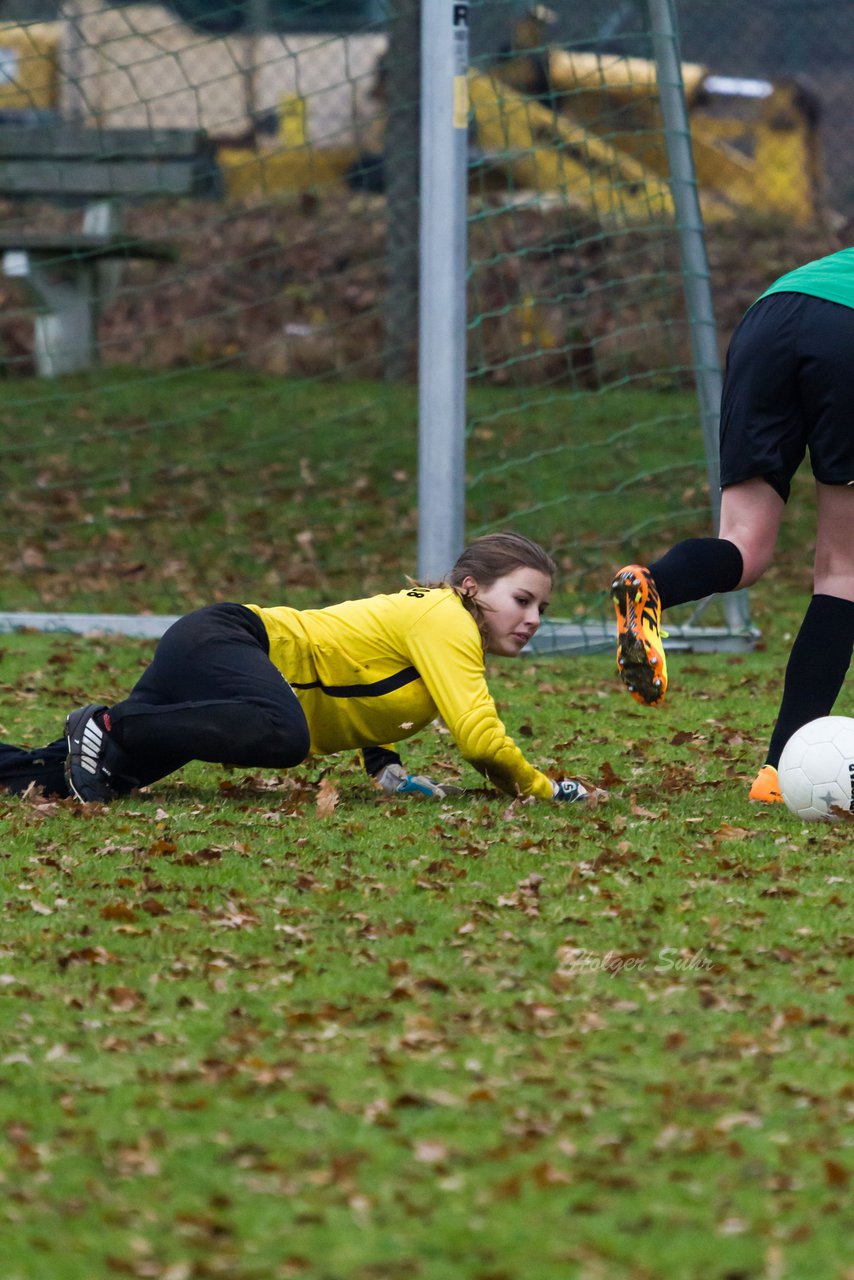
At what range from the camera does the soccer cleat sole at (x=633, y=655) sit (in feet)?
14.3

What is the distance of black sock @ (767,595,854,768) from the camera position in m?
4.73

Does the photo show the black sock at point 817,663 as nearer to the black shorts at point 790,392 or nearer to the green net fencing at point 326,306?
the black shorts at point 790,392

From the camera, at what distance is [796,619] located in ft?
30.3

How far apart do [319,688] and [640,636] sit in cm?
100

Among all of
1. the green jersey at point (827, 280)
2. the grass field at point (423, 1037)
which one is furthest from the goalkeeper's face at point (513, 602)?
the green jersey at point (827, 280)

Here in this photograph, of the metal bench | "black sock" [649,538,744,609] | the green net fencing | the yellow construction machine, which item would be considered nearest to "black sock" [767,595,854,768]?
"black sock" [649,538,744,609]

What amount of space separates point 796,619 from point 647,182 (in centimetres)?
247

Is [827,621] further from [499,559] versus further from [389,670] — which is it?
[389,670]

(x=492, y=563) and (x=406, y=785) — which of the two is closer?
(x=492, y=563)

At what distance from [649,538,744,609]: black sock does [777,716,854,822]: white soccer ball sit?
457 mm

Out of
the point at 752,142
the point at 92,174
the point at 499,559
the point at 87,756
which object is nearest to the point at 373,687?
the point at 499,559

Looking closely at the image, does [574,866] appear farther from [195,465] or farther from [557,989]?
[195,465]

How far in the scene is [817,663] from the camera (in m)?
4.77

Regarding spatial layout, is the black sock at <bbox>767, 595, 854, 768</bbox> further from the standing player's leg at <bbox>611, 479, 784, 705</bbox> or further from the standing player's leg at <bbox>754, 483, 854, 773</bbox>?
the standing player's leg at <bbox>611, 479, 784, 705</bbox>
